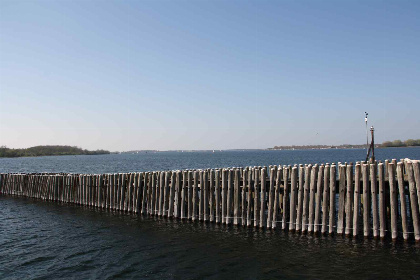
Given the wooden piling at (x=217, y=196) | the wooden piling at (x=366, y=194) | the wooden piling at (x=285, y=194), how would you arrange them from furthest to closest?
the wooden piling at (x=217, y=196), the wooden piling at (x=285, y=194), the wooden piling at (x=366, y=194)

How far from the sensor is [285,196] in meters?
12.7

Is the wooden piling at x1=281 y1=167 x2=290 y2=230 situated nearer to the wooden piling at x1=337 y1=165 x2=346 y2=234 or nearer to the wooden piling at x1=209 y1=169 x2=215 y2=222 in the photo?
the wooden piling at x1=337 y1=165 x2=346 y2=234

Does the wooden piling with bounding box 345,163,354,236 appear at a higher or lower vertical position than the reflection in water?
higher

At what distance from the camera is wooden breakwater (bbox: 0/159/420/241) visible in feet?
36.7

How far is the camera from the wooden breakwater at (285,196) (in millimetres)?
11195

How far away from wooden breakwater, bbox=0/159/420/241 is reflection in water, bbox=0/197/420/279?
0.62 metres

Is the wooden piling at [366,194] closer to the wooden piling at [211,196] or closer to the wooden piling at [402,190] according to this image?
the wooden piling at [402,190]

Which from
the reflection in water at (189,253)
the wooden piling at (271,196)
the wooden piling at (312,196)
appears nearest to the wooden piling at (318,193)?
the wooden piling at (312,196)

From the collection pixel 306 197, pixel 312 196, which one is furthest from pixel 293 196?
pixel 312 196

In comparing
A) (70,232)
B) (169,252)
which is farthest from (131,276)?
(70,232)

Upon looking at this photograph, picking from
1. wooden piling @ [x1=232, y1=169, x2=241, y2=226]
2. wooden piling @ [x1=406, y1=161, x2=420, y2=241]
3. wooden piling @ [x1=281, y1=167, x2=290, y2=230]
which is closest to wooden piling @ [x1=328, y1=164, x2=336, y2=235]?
wooden piling @ [x1=281, y1=167, x2=290, y2=230]

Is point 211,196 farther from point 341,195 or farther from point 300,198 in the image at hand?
point 341,195

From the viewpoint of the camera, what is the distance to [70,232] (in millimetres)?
14617

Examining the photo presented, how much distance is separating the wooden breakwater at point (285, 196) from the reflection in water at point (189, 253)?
24.3 inches
